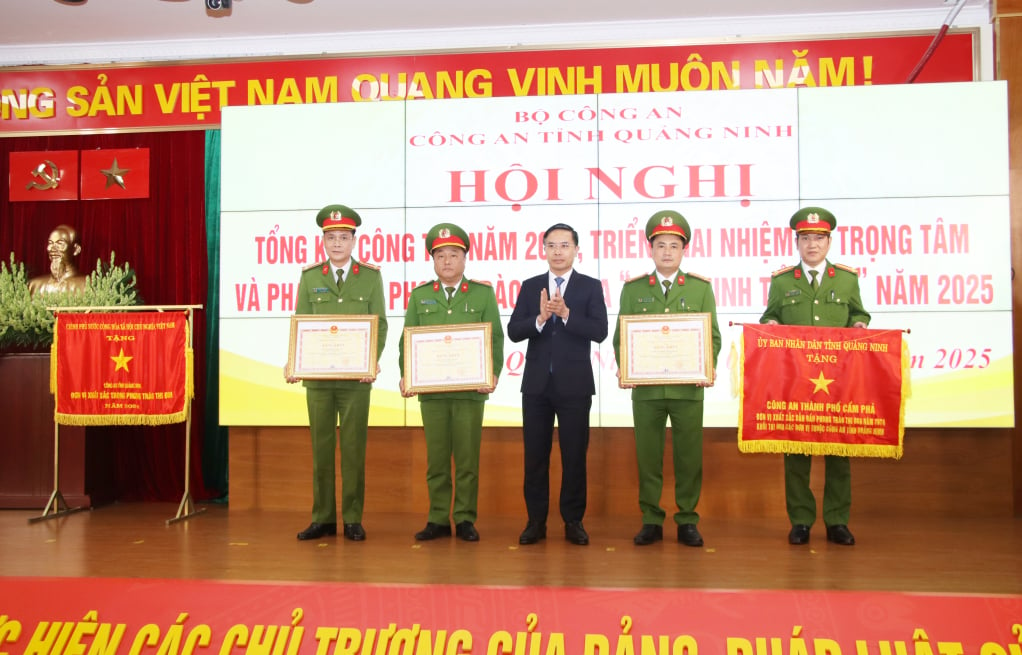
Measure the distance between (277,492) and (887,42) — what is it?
4760 millimetres

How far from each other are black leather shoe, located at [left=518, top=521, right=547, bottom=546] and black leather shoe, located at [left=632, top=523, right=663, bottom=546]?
1.43 feet

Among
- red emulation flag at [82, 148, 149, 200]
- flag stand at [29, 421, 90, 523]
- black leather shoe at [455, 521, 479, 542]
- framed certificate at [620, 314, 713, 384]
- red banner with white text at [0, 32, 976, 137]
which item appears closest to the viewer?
framed certificate at [620, 314, 713, 384]

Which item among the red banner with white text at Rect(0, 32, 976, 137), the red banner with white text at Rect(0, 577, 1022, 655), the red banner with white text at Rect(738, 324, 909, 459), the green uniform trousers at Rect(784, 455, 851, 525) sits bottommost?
the red banner with white text at Rect(0, 577, 1022, 655)

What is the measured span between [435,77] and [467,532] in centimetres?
317

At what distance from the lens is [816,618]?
278cm

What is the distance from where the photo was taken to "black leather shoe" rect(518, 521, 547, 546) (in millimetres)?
3873

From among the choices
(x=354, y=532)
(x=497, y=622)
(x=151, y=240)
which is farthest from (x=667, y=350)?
(x=151, y=240)

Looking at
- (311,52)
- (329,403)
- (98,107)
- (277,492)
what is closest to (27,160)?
(98,107)

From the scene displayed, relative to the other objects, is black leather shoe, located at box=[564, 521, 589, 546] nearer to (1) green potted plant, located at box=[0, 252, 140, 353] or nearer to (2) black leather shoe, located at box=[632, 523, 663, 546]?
(2) black leather shoe, located at box=[632, 523, 663, 546]

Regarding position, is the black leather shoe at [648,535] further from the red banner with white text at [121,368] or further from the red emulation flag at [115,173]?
the red emulation flag at [115,173]

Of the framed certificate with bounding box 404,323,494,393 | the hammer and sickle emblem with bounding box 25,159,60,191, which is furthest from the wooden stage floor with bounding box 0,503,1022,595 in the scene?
the hammer and sickle emblem with bounding box 25,159,60,191

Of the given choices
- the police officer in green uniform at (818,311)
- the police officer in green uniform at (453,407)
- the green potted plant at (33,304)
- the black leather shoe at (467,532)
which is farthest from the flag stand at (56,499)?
the police officer in green uniform at (818,311)

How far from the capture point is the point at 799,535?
3.90m

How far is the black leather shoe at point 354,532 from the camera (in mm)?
3998
